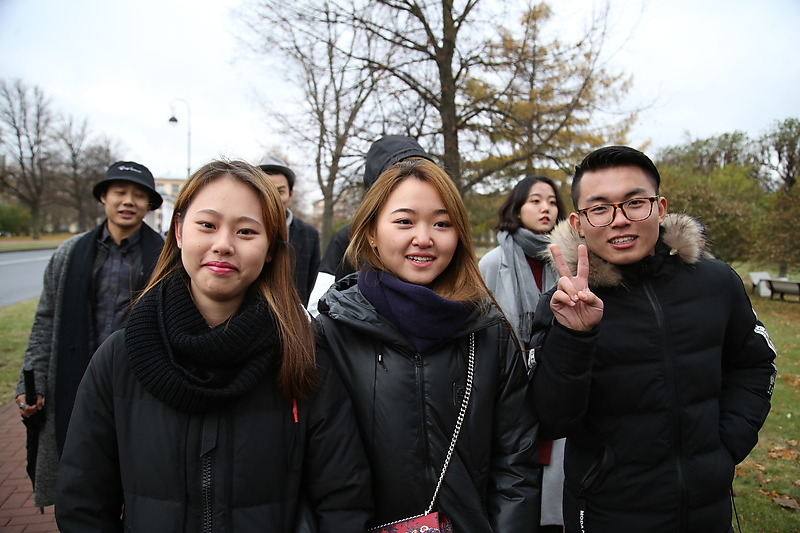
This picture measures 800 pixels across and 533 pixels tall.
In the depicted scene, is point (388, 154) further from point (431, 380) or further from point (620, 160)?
point (431, 380)

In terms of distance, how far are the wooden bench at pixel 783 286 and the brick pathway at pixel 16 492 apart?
19.0 metres

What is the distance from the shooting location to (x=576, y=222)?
1.92 metres

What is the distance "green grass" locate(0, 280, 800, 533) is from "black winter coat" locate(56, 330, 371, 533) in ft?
11.5

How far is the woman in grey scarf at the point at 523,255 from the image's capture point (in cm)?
323

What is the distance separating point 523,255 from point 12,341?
9.55m

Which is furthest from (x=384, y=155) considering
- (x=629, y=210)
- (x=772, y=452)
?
(x=772, y=452)

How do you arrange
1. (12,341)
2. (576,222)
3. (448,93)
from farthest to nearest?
1. (448,93)
2. (12,341)
3. (576,222)

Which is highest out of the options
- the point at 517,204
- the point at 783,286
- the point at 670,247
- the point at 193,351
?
the point at 517,204

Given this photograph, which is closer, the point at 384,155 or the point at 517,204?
the point at 384,155

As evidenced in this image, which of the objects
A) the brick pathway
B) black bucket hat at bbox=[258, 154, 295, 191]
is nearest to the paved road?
the brick pathway

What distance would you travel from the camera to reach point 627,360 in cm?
173

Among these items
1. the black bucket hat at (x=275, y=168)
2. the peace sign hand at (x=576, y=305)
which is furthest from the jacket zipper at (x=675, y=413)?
the black bucket hat at (x=275, y=168)

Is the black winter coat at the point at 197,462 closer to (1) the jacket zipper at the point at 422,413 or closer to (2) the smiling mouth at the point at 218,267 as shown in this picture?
(1) the jacket zipper at the point at 422,413

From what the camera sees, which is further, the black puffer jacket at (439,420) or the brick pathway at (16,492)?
the brick pathway at (16,492)
